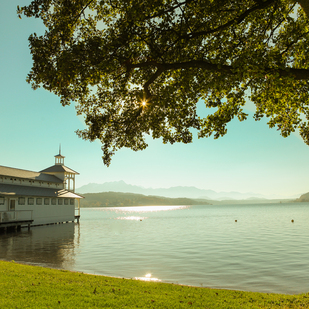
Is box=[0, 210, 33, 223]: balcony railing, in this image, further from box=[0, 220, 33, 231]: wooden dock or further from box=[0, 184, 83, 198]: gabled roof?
box=[0, 184, 83, 198]: gabled roof

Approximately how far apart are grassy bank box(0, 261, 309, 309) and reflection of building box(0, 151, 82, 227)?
102ft

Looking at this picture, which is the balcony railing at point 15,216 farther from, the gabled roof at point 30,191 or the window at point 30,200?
the gabled roof at point 30,191

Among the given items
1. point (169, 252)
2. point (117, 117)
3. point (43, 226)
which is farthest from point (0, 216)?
point (117, 117)

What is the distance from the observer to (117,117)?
42.2ft

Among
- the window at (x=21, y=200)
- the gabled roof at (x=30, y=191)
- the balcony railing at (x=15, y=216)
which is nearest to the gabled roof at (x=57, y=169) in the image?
the gabled roof at (x=30, y=191)

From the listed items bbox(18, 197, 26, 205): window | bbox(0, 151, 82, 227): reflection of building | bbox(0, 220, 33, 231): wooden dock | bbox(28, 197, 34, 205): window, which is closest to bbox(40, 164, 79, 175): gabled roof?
bbox(0, 151, 82, 227): reflection of building

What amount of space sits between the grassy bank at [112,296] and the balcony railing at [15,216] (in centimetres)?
2989

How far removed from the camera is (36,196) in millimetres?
42688

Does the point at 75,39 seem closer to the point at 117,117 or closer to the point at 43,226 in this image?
the point at 117,117

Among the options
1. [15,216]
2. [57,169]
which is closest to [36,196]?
[15,216]

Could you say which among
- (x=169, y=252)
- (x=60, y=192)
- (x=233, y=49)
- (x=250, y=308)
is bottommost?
(x=169, y=252)

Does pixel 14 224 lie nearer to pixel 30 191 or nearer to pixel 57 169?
pixel 30 191

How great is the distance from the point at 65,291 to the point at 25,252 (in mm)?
15634

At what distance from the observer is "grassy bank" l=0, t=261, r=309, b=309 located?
7199 mm
